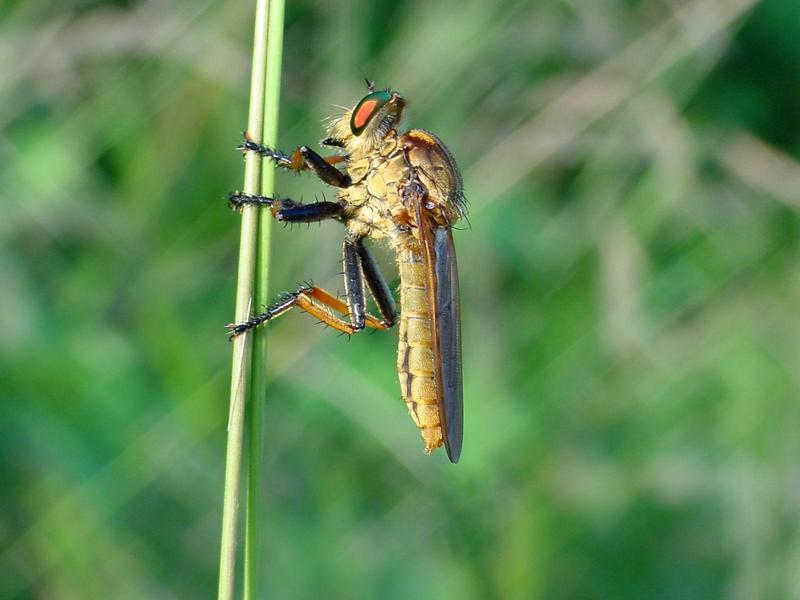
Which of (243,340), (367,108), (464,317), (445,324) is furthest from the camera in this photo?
(464,317)

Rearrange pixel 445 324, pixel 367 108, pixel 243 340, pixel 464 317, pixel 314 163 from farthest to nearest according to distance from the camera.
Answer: pixel 464 317 < pixel 367 108 < pixel 314 163 < pixel 445 324 < pixel 243 340

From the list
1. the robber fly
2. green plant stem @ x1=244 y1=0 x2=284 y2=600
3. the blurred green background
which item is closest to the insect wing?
the robber fly

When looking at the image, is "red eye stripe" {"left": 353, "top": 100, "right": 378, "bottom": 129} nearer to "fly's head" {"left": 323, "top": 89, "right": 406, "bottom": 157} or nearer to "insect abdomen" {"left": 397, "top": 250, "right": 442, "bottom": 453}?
"fly's head" {"left": 323, "top": 89, "right": 406, "bottom": 157}

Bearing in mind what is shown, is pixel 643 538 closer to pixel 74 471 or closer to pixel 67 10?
pixel 74 471

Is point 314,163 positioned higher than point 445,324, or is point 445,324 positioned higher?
point 314,163

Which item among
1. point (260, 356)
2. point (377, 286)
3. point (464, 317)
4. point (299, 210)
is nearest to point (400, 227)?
point (377, 286)

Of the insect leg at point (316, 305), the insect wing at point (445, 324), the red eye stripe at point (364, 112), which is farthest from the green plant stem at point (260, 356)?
the red eye stripe at point (364, 112)

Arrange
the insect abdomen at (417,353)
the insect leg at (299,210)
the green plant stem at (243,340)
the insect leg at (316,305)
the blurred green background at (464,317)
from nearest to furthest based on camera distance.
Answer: the green plant stem at (243,340) < the insect leg at (299,210) < the insect leg at (316,305) < the insect abdomen at (417,353) < the blurred green background at (464,317)

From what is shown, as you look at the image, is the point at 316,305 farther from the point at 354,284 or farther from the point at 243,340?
the point at 243,340

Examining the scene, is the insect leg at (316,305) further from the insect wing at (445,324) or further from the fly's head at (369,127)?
the fly's head at (369,127)
